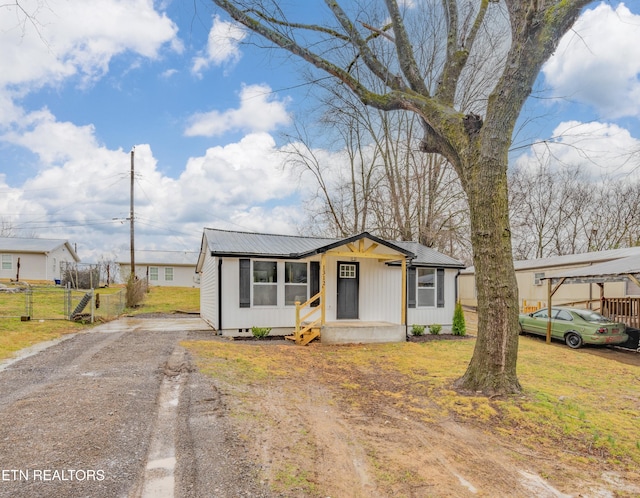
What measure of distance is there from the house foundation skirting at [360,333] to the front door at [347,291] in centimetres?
67

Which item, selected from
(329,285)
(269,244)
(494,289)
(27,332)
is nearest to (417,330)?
(329,285)

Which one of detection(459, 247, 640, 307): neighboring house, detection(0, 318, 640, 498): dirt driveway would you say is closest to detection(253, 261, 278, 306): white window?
detection(0, 318, 640, 498): dirt driveway

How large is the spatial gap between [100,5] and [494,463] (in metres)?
8.28

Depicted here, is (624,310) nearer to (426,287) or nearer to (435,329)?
(435,329)

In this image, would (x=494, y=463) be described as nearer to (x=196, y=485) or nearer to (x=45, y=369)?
(x=196, y=485)

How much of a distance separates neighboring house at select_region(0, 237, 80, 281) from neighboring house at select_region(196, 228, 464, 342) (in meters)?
22.4

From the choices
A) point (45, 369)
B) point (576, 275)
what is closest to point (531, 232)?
point (576, 275)

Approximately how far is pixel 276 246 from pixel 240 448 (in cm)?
924

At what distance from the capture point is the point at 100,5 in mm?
6367

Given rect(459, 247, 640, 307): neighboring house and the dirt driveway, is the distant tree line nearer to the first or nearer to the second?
rect(459, 247, 640, 307): neighboring house

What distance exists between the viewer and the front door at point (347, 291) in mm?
12625

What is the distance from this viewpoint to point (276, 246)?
12.6 m

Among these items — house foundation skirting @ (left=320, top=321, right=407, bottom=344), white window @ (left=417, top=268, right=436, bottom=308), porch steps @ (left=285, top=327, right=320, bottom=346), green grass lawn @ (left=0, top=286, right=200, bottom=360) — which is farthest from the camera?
white window @ (left=417, top=268, right=436, bottom=308)

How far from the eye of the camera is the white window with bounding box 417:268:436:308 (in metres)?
13.7
